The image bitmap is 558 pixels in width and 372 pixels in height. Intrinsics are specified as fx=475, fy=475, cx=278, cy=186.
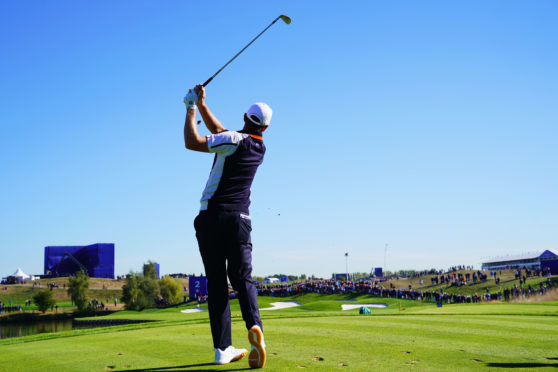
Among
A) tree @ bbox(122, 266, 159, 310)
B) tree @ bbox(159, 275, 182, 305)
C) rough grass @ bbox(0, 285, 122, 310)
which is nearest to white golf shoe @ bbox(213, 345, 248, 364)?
tree @ bbox(159, 275, 182, 305)

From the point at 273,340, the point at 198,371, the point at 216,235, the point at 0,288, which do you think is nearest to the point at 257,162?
the point at 216,235

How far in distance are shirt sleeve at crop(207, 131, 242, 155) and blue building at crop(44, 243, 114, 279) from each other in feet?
454

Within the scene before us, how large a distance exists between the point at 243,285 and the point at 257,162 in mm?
1390

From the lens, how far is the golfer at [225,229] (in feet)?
16.5

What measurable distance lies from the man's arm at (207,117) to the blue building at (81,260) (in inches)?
5418

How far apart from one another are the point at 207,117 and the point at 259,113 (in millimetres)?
709

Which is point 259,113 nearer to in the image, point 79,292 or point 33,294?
point 79,292

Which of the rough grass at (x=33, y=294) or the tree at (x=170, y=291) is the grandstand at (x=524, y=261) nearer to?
the tree at (x=170, y=291)

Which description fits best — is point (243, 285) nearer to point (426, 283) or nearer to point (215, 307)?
point (215, 307)

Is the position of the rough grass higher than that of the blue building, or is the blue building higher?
the blue building

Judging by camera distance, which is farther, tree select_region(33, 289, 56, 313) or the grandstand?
the grandstand

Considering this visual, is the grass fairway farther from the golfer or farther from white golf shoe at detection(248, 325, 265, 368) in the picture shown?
the golfer

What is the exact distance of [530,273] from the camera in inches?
2692

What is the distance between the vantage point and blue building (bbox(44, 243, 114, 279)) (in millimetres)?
134000
